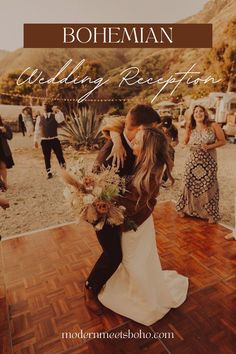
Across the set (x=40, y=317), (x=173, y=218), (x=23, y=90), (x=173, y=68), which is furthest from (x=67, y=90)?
(x=40, y=317)

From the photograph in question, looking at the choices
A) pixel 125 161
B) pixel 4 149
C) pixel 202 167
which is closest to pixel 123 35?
pixel 4 149

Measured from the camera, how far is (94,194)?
66.6 inches

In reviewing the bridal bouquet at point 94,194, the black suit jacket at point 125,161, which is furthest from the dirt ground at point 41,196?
the bridal bouquet at point 94,194

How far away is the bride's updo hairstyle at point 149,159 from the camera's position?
1.73 metres

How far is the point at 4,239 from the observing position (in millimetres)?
3289

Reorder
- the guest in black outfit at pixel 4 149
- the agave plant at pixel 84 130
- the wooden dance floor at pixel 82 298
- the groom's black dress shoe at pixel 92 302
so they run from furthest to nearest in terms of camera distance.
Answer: the agave plant at pixel 84 130, the guest in black outfit at pixel 4 149, the groom's black dress shoe at pixel 92 302, the wooden dance floor at pixel 82 298

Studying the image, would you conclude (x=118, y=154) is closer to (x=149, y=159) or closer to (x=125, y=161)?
(x=125, y=161)

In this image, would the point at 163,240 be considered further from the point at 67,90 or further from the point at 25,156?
the point at 67,90

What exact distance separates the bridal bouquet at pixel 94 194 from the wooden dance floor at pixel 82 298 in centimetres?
85

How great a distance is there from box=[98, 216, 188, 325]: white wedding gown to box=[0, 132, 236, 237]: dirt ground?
0.56 meters

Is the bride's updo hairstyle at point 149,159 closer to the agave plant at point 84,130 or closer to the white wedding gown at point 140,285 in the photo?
the white wedding gown at point 140,285

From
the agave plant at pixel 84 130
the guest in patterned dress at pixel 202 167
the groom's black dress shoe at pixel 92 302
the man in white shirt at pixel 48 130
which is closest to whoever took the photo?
the groom's black dress shoe at pixel 92 302

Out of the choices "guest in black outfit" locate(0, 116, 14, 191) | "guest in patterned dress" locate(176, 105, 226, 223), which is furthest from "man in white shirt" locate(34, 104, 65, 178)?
"guest in patterned dress" locate(176, 105, 226, 223)

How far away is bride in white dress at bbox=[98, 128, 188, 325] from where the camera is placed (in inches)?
69.3
